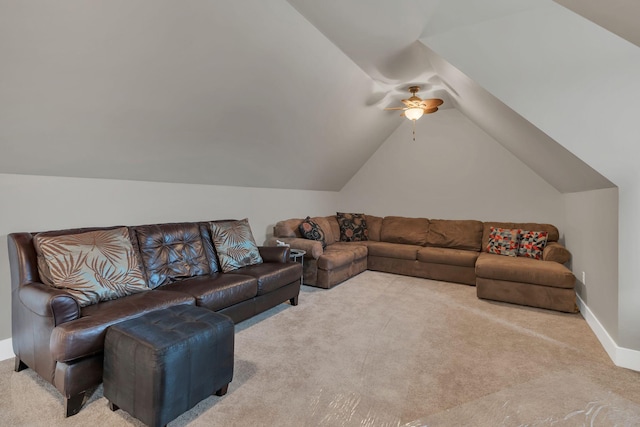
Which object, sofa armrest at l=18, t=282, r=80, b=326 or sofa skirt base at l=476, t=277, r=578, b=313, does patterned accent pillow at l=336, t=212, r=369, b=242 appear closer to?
sofa skirt base at l=476, t=277, r=578, b=313

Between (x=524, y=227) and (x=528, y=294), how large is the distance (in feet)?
4.79

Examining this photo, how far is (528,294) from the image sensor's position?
3525 mm

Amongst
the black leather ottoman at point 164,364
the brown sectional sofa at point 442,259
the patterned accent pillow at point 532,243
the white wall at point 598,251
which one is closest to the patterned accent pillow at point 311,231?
the brown sectional sofa at point 442,259

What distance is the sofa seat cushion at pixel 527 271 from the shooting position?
335 centimetres

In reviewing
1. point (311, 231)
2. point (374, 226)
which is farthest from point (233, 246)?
point (374, 226)

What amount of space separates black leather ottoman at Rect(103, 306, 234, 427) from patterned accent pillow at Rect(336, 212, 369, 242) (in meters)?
3.72

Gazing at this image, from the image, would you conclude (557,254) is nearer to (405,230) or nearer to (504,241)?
(504,241)

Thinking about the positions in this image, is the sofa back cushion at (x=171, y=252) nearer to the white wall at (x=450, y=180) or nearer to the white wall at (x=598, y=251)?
the white wall at (x=598, y=251)

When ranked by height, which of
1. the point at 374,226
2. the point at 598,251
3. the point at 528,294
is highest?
the point at 374,226

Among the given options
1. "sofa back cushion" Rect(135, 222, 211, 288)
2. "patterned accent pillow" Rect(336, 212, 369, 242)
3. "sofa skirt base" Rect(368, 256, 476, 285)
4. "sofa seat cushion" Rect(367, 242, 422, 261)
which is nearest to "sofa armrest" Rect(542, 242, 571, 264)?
"sofa skirt base" Rect(368, 256, 476, 285)

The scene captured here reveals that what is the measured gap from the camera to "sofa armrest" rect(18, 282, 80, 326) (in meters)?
1.75

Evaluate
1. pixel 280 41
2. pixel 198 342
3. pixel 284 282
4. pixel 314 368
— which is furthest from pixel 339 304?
pixel 280 41

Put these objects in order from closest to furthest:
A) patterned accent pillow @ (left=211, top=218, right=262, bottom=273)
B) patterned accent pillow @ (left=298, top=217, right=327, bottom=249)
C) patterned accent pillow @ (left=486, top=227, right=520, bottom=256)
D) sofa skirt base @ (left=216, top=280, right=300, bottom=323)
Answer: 1. sofa skirt base @ (left=216, top=280, right=300, bottom=323)
2. patterned accent pillow @ (left=211, top=218, right=262, bottom=273)
3. patterned accent pillow @ (left=486, top=227, right=520, bottom=256)
4. patterned accent pillow @ (left=298, top=217, right=327, bottom=249)

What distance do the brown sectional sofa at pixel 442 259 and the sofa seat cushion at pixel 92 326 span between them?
2324 mm
